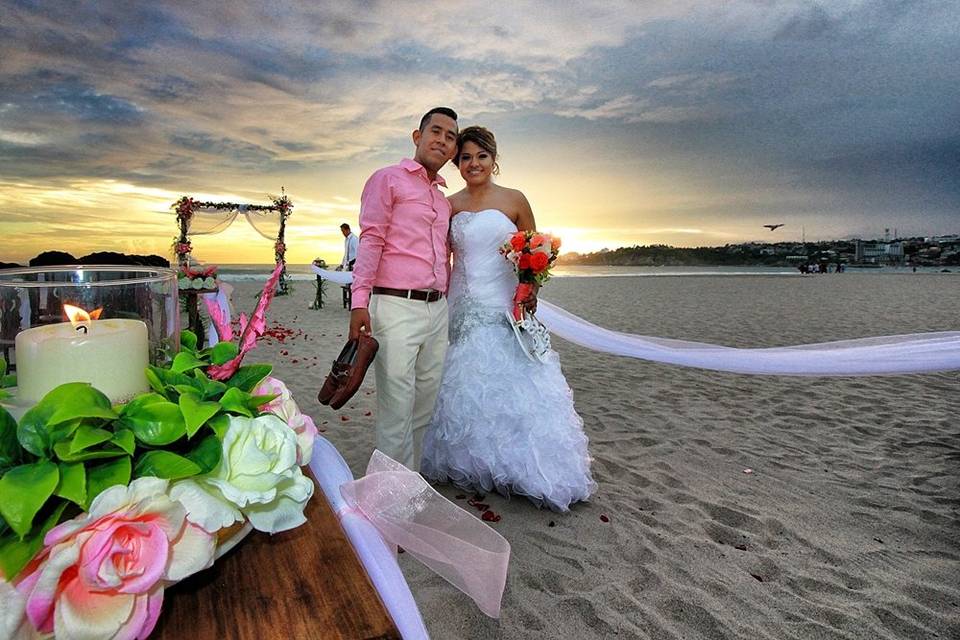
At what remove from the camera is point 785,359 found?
309cm

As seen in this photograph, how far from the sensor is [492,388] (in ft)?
10.7

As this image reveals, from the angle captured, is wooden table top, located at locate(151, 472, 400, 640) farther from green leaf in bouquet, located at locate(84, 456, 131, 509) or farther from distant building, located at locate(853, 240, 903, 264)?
distant building, located at locate(853, 240, 903, 264)

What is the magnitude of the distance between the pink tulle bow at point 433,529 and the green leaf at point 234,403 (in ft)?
0.70

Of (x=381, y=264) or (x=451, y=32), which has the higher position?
(x=451, y=32)

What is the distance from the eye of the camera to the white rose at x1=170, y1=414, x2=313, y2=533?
61 cm

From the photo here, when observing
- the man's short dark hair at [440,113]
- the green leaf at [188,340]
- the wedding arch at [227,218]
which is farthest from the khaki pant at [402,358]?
the wedding arch at [227,218]

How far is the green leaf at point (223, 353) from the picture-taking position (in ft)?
2.76

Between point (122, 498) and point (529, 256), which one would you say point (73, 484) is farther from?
point (529, 256)

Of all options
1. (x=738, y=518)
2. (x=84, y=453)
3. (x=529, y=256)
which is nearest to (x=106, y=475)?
(x=84, y=453)

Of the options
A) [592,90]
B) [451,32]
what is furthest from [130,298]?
[592,90]

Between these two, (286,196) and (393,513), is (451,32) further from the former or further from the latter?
(286,196)

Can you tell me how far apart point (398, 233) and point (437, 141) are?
535 mm

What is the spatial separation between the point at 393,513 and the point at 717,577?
94.7 inches

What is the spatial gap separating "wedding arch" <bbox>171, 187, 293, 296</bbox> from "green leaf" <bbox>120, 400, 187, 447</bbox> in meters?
14.7
